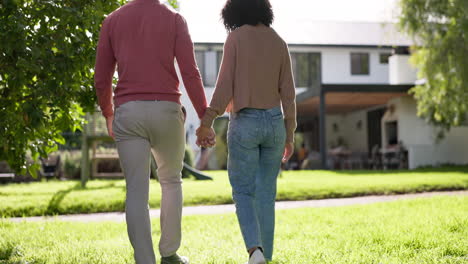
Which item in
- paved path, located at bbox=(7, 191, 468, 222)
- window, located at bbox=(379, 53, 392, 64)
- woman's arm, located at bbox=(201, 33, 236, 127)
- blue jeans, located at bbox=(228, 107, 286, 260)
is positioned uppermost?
window, located at bbox=(379, 53, 392, 64)

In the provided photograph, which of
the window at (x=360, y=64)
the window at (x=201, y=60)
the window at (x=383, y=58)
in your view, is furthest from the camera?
the window at (x=383, y=58)

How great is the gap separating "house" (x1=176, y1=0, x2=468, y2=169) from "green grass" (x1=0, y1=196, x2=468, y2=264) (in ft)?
38.9

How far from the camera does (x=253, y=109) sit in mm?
3281

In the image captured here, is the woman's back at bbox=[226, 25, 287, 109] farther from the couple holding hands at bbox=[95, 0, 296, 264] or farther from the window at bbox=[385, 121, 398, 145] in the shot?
the window at bbox=[385, 121, 398, 145]

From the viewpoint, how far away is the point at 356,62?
25.8 meters

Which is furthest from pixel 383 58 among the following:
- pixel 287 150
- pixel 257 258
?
pixel 257 258

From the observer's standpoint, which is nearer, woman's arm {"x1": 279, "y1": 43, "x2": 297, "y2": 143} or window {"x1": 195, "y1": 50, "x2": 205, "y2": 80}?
woman's arm {"x1": 279, "y1": 43, "x2": 297, "y2": 143}

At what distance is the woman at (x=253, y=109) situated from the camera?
3.25 m

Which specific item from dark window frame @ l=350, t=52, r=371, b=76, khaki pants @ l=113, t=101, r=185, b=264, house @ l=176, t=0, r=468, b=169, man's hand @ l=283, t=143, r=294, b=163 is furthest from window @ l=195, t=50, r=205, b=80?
khaki pants @ l=113, t=101, r=185, b=264

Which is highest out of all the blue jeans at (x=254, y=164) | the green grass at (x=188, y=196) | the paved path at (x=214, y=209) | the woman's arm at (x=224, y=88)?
the woman's arm at (x=224, y=88)

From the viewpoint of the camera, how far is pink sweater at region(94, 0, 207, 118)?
10.1 feet

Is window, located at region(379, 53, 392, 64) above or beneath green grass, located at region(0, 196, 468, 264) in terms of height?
above

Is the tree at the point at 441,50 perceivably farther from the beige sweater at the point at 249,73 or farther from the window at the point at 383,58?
the beige sweater at the point at 249,73

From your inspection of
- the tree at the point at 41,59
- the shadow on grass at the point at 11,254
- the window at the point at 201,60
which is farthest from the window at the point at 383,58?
the shadow on grass at the point at 11,254
